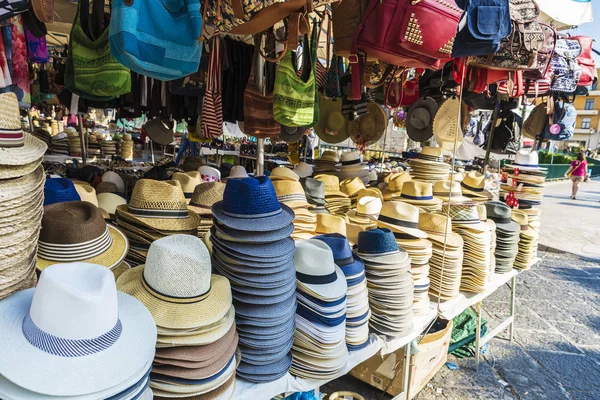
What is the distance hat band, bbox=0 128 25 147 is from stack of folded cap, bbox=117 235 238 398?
1.88 ft

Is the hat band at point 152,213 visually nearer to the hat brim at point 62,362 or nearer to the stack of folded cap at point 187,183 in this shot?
the hat brim at point 62,362

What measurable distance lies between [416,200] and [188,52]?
7.99 feet

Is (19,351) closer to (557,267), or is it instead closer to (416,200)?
(416,200)

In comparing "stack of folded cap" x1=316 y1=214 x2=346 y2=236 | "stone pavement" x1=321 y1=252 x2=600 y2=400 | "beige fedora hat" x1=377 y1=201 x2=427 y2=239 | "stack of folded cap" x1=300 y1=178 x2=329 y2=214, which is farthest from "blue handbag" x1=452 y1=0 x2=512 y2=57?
"stone pavement" x1=321 y1=252 x2=600 y2=400

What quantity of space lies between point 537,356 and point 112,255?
15.2ft

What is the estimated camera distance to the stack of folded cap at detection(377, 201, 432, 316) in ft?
9.06

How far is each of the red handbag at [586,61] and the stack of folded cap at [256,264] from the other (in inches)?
183

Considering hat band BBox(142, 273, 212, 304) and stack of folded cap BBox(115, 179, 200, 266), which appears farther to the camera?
stack of folded cap BBox(115, 179, 200, 266)

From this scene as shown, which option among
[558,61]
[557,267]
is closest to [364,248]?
[558,61]

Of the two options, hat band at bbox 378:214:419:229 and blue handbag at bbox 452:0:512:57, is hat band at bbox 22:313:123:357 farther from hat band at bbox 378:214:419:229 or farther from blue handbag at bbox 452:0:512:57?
blue handbag at bbox 452:0:512:57

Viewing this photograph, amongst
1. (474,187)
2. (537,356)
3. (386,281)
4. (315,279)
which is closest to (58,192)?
(315,279)

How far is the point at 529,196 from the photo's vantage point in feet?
16.6

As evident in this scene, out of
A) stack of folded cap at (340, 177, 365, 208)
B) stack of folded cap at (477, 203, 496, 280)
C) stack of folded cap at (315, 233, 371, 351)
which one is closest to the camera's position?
stack of folded cap at (315, 233, 371, 351)

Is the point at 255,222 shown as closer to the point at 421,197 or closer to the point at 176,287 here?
the point at 176,287
